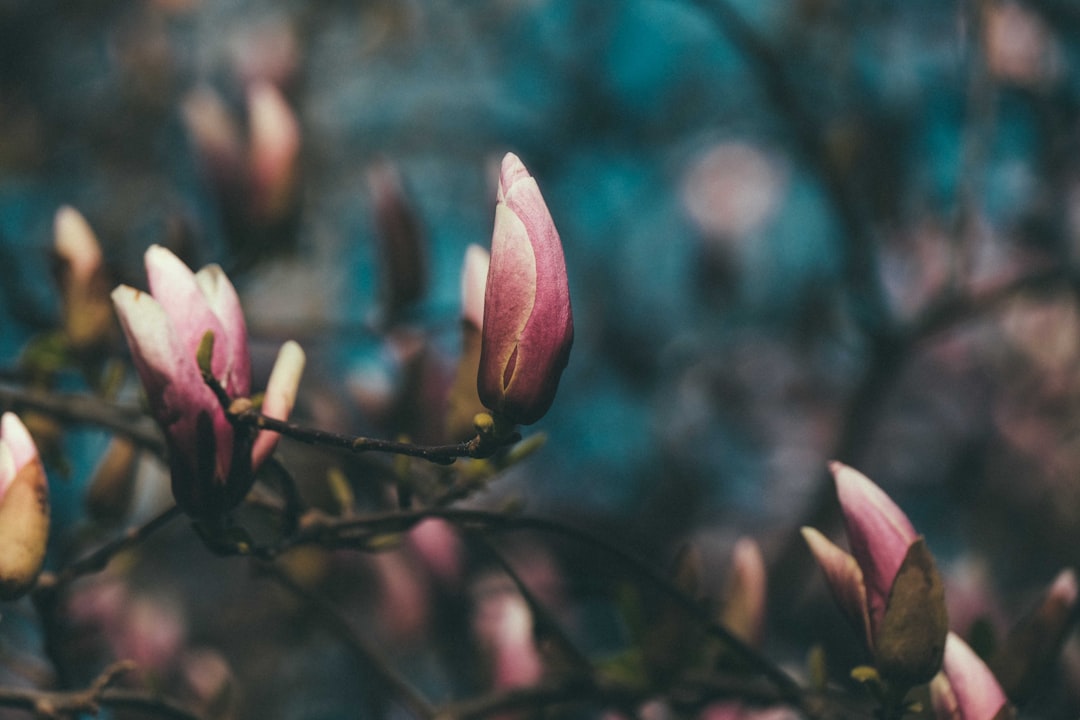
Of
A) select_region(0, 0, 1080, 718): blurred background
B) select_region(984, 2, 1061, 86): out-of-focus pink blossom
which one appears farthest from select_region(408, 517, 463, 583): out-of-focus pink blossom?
select_region(984, 2, 1061, 86): out-of-focus pink blossom

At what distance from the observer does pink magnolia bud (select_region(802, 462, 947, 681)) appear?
0.65m

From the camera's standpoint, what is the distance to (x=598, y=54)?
2875mm

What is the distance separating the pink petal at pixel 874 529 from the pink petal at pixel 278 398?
1.18 ft

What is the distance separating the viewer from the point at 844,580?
705mm

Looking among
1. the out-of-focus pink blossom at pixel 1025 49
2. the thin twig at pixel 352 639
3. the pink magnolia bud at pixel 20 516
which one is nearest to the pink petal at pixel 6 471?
the pink magnolia bud at pixel 20 516

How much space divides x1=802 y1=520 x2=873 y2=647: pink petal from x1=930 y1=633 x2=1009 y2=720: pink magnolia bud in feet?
0.18

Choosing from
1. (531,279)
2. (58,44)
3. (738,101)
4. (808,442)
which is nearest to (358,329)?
(531,279)

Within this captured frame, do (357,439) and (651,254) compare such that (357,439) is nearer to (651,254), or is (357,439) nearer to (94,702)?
(94,702)

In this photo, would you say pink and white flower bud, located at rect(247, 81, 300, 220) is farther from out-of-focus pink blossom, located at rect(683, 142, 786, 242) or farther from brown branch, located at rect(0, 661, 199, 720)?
out-of-focus pink blossom, located at rect(683, 142, 786, 242)

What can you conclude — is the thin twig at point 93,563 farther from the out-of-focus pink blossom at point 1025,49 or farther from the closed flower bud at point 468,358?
the out-of-focus pink blossom at point 1025,49

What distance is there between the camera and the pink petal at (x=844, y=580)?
0.70 metres

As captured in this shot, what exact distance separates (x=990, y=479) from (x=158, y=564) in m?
1.86

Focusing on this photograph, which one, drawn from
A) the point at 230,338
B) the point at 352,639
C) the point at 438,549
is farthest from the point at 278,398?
the point at 438,549

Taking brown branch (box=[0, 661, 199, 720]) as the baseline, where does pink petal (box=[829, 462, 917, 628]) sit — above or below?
above
